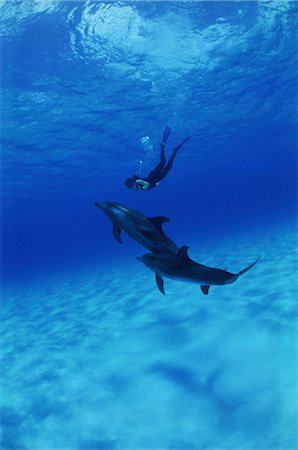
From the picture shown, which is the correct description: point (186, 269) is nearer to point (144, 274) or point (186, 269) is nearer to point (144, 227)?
point (144, 227)

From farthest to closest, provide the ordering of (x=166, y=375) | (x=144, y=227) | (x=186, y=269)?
(x=166, y=375) → (x=144, y=227) → (x=186, y=269)

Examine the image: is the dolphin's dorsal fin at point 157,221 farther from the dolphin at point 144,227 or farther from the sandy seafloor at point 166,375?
the sandy seafloor at point 166,375

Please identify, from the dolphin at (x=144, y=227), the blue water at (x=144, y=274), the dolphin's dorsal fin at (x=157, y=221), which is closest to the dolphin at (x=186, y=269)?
the dolphin at (x=144, y=227)

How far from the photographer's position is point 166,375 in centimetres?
675

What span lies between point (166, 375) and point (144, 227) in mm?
4318

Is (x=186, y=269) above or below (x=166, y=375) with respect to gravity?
below

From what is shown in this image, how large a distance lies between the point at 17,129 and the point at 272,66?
17.0 meters

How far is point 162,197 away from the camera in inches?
3108

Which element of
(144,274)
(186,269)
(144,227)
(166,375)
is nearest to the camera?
(186,269)

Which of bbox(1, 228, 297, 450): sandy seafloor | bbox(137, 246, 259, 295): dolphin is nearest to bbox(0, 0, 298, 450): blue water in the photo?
bbox(1, 228, 297, 450): sandy seafloor

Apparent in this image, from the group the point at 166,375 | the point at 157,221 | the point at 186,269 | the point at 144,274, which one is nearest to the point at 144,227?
the point at 157,221

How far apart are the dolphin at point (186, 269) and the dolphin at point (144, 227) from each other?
0.21 metres

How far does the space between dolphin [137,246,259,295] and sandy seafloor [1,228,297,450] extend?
3.14 m

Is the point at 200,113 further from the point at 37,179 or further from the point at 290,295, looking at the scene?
the point at 290,295
